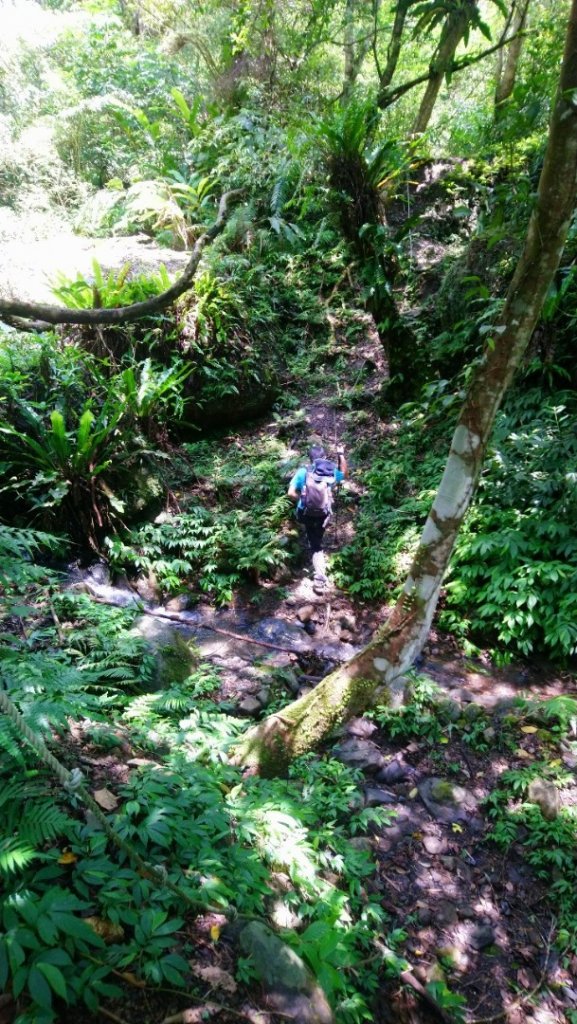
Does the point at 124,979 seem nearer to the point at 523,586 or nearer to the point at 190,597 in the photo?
the point at 523,586

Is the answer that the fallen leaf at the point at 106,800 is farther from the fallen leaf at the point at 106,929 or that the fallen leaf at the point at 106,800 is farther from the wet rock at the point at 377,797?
the wet rock at the point at 377,797

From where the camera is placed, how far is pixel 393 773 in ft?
12.6

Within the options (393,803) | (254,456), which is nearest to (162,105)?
(254,456)

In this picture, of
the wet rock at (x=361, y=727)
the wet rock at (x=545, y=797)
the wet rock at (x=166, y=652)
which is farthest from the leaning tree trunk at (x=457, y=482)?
the wet rock at (x=545, y=797)

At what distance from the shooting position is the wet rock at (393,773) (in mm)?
3834

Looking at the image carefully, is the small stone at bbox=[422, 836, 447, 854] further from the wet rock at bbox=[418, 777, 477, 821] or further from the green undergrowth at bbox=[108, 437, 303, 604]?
the green undergrowth at bbox=[108, 437, 303, 604]

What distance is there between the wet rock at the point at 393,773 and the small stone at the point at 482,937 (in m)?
1.02

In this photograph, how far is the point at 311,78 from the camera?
37.8 ft

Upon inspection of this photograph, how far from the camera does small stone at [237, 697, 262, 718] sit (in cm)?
429

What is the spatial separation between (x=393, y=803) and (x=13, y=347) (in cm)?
739

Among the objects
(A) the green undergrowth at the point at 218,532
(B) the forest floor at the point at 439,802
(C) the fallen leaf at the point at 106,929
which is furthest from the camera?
(A) the green undergrowth at the point at 218,532

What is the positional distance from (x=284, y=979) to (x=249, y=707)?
8.49 ft

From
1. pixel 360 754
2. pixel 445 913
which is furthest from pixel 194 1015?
pixel 360 754

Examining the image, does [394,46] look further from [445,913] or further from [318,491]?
[445,913]
